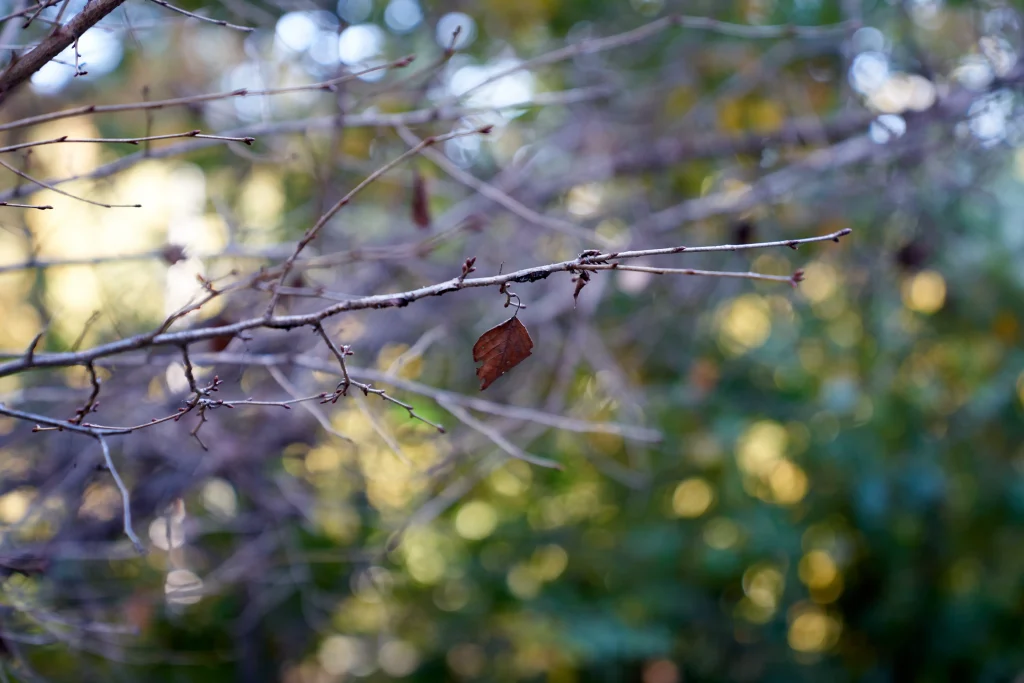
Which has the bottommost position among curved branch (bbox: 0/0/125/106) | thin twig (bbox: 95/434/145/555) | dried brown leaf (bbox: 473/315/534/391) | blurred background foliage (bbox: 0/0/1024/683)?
blurred background foliage (bbox: 0/0/1024/683)

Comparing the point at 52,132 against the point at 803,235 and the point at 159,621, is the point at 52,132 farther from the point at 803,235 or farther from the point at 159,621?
the point at 803,235

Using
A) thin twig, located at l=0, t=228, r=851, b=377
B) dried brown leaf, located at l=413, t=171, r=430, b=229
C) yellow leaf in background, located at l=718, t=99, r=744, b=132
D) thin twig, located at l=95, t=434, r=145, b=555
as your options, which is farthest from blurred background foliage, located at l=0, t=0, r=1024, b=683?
thin twig, located at l=0, t=228, r=851, b=377

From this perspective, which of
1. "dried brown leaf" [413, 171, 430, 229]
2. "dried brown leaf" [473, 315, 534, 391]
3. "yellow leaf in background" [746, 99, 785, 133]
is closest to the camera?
"dried brown leaf" [473, 315, 534, 391]

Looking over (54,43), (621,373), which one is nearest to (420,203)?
(54,43)

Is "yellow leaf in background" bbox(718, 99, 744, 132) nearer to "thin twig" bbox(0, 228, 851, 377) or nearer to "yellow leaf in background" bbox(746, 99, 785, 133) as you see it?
"yellow leaf in background" bbox(746, 99, 785, 133)

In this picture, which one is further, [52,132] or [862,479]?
[52,132]

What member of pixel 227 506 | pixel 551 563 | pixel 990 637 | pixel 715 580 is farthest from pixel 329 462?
pixel 990 637

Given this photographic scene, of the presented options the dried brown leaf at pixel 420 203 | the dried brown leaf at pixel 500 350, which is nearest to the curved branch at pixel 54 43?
the dried brown leaf at pixel 500 350
